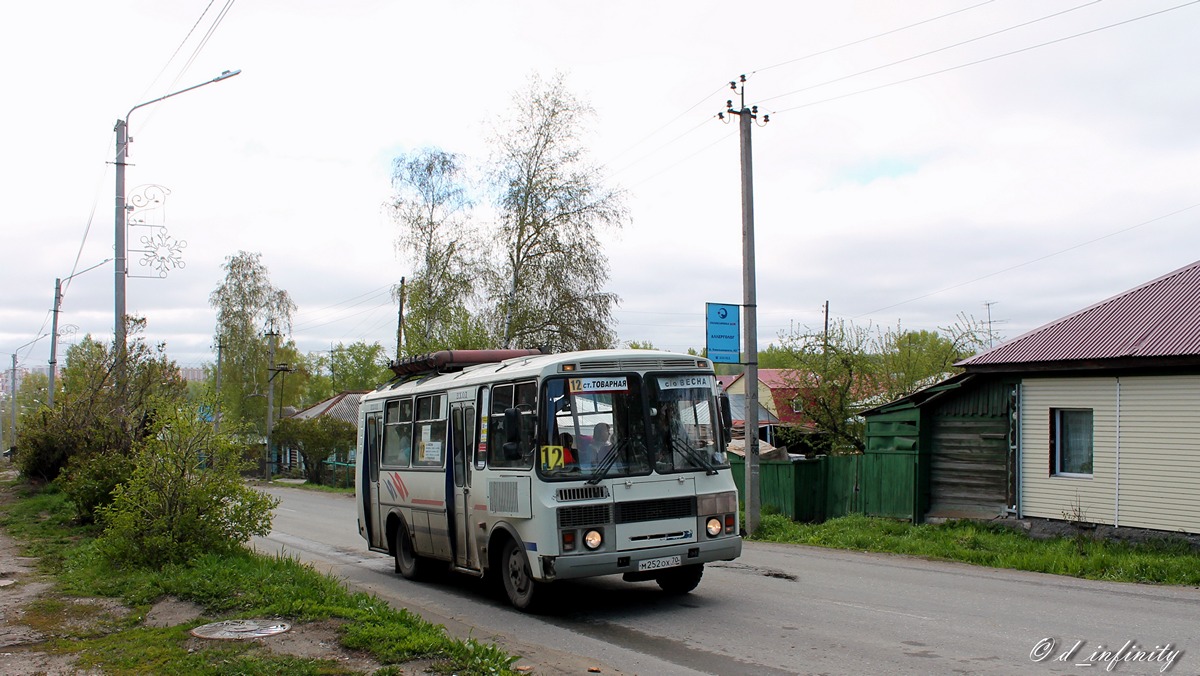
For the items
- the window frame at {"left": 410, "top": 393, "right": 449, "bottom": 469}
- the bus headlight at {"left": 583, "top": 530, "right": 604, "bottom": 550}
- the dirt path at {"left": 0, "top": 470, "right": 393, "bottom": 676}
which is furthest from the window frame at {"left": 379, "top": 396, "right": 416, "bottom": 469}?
the bus headlight at {"left": 583, "top": 530, "right": 604, "bottom": 550}

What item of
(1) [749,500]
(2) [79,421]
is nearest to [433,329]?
(2) [79,421]

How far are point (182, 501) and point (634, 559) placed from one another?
5877mm

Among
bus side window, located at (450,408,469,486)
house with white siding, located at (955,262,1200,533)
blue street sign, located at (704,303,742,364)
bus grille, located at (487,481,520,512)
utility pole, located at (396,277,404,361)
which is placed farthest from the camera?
utility pole, located at (396,277,404,361)

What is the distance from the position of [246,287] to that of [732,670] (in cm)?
5987

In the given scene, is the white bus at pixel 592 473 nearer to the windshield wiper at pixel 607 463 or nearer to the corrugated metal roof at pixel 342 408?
the windshield wiper at pixel 607 463

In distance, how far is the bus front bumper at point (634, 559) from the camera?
9.38m

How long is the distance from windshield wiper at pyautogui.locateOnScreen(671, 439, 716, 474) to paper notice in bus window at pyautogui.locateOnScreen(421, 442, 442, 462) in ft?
11.4

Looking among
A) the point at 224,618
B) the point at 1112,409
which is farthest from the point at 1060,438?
the point at 224,618

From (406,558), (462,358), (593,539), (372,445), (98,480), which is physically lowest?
(406,558)

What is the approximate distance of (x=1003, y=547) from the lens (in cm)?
1566

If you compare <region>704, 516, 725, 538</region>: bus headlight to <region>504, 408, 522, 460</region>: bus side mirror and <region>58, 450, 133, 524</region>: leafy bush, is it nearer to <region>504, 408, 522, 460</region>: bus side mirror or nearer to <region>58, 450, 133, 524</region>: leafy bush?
<region>504, 408, 522, 460</region>: bus side mirror

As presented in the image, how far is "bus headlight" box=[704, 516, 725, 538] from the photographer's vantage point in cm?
1007

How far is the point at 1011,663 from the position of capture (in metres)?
7.27

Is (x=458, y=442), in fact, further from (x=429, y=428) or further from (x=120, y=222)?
(x=120, y=222)
